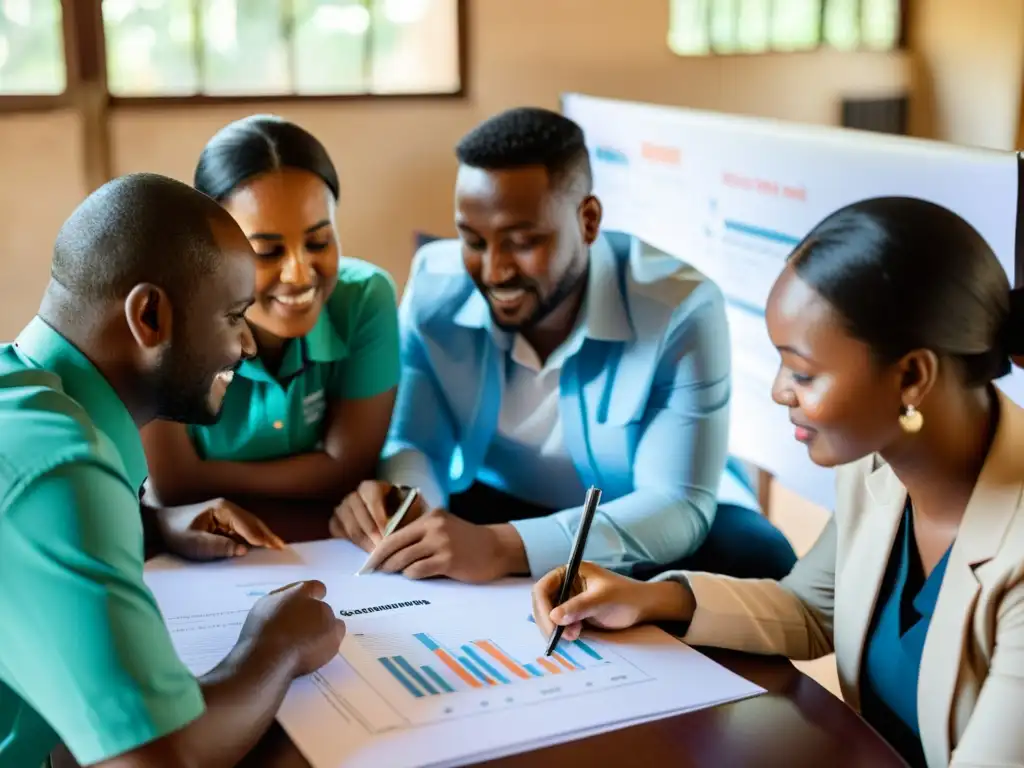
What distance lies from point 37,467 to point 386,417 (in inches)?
38.2

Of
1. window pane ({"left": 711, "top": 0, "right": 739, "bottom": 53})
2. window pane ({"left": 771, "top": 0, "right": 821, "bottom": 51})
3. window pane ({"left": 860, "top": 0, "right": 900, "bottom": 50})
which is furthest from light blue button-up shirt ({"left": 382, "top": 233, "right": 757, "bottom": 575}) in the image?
window pane ({"left": 860, "top": 0, "right": 900, "bottom": 50})

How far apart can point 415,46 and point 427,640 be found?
2.27m

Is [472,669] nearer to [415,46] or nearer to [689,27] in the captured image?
[415,46]

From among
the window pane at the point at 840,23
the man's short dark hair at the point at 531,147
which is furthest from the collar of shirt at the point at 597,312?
the window pane at the point at 840,23

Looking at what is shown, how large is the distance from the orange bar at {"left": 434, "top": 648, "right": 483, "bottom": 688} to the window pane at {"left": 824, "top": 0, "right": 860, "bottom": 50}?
3.18m

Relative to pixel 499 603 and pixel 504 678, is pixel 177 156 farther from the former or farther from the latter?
pixel 504 678

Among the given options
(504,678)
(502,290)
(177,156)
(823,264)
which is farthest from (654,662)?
(177,156)

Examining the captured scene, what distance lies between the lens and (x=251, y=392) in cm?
171

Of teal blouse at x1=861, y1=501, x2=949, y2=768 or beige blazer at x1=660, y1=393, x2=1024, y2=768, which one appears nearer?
beige blazer at x1=660, y1=393, x2=1024, y2=768

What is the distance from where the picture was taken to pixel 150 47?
280 centimetres

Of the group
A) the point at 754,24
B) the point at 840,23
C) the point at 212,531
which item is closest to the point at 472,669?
the point at 212,531

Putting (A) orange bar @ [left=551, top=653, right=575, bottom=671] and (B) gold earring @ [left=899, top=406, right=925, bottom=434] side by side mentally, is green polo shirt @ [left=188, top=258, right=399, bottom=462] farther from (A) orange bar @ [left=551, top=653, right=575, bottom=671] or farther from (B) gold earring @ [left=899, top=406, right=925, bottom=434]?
(B) gold earring @ [left=899, top=406, right=925, bottom=434]

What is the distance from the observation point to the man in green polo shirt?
0.82m

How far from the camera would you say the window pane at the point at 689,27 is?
3.46 metres
